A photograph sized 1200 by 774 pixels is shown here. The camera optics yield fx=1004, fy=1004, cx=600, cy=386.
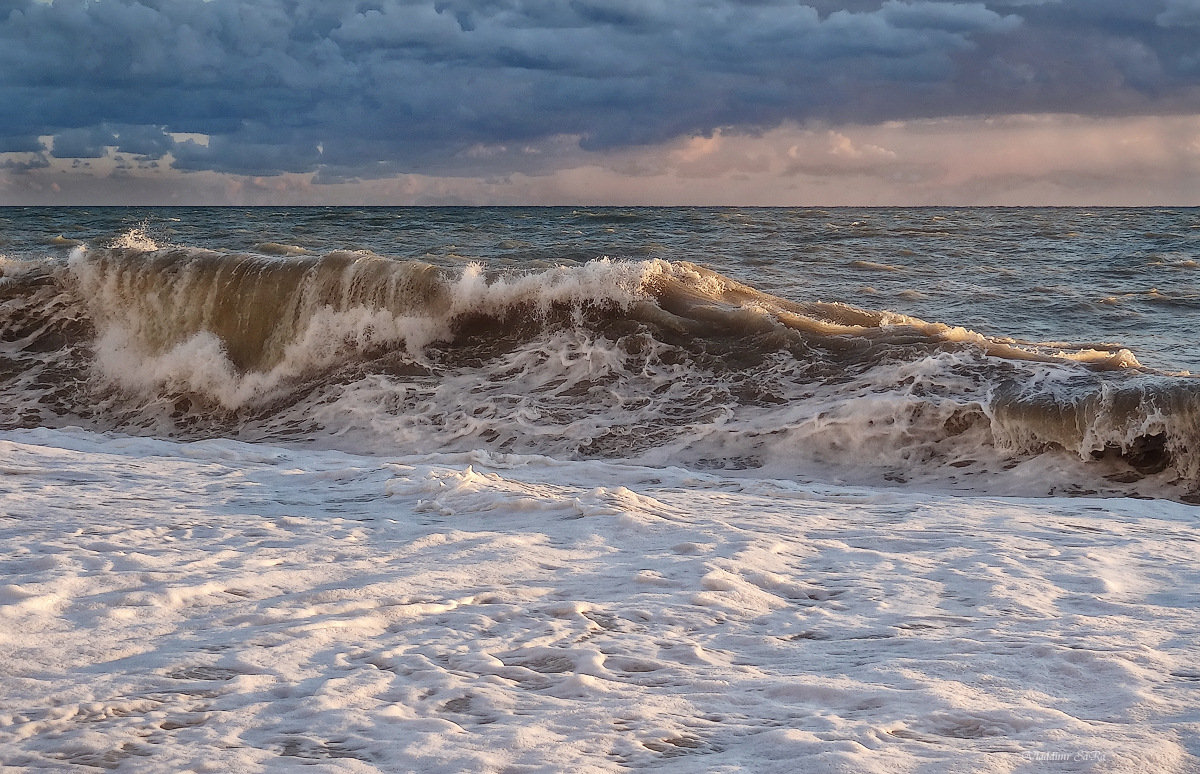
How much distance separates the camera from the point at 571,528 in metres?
5.05

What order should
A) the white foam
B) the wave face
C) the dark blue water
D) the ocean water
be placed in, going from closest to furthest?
1. the white foam
2. the ocean water
3. the wave face
4. the dark blue water

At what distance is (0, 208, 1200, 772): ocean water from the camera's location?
285 cm

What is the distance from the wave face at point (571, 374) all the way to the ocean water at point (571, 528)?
0.05 meters

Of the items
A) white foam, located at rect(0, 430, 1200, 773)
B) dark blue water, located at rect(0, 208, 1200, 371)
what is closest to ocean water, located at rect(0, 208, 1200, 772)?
white foam, located at rect(0, 430, 1200, 773)

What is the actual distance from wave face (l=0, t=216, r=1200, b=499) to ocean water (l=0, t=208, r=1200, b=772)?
5cm

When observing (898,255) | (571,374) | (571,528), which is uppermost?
(898,255)

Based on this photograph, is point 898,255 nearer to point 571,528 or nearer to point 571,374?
point 571,374

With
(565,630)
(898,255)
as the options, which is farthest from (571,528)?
(898,255)

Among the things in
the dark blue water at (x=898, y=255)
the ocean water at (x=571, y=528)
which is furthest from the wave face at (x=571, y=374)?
the dark blue water at (x=898, y=255)

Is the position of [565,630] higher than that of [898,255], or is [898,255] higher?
[898,255]

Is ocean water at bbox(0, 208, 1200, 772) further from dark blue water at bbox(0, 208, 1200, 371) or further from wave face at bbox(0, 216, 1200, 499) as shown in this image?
dark blue water at bbox(0, 208, 1200, 371)

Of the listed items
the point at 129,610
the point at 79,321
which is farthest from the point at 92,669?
the point at 79,321

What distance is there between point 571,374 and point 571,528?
5.52 meters

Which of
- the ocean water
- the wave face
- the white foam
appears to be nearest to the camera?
the white foam
